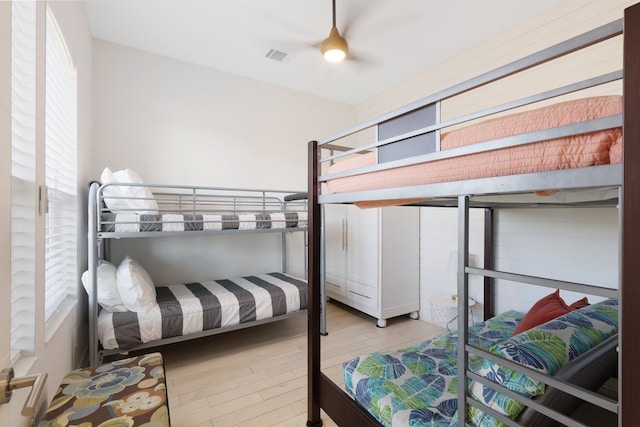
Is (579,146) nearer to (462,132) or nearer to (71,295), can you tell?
(462,132)

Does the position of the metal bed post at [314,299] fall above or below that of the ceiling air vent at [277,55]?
below

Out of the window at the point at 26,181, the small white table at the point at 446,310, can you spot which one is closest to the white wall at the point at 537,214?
the small white table at the point at 446,310

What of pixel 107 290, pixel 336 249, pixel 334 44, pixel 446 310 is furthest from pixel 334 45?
pixel 446 310

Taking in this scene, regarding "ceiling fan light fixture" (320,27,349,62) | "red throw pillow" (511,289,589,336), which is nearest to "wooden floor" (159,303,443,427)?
"red throw pillow" (511,289,589,336)

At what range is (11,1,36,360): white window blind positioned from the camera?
1.02m

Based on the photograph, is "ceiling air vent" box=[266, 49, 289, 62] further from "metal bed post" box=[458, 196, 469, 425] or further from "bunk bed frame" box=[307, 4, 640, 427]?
"metal bed post" box=[458, 196, 469, 425]

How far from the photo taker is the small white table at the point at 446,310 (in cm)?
263

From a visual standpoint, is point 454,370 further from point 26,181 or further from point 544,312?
point 26,181

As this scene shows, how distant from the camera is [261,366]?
7.13 feet

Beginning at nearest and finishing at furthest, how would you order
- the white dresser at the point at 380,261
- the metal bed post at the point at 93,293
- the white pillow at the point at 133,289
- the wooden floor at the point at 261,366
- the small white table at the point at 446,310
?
1. the wooden floor at the point at 261,366
2. the metal bed post at the point at 93,293
3. the white pillow at the point at 133,289
4. the small white table at the point at 446,310
5. the white dresser at the point at 380,261

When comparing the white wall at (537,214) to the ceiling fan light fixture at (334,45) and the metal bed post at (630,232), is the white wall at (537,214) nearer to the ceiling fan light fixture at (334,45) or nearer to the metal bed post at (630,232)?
the ceiling fan light fixture at (334,45)

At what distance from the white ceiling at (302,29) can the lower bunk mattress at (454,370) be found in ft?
7.03

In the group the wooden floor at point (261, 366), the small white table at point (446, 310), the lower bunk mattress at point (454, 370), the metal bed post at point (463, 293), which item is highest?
the metal bed post at point (463, 293)

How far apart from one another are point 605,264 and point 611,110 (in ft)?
6.10
